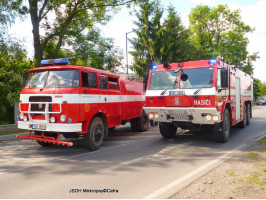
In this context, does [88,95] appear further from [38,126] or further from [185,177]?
[185,177]

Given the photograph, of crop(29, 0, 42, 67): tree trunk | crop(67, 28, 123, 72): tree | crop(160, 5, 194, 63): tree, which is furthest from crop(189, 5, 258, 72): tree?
crop(29, 0, 42, 67): tree trunk

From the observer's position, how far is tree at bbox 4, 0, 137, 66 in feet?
46.8

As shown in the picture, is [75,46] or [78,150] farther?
[75,46]

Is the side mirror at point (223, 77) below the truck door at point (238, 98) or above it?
above

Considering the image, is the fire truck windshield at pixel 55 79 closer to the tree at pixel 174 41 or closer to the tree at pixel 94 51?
the tree at pixel 94 51

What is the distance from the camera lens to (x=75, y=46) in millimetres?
16250

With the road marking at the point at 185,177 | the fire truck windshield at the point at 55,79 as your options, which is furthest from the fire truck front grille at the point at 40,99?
the road marking at the point at 185,177

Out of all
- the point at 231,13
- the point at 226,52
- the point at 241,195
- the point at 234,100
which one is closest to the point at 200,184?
the point at 241,195

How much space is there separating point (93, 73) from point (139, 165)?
3.44 m

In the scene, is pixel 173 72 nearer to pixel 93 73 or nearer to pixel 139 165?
pixel 93 73

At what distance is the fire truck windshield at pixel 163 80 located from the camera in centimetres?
834

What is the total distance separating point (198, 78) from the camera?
7848 millimetres

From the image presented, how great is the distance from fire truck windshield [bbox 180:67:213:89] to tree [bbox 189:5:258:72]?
33594 millimetres

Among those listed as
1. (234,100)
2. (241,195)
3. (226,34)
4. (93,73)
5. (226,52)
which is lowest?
(241,195)
